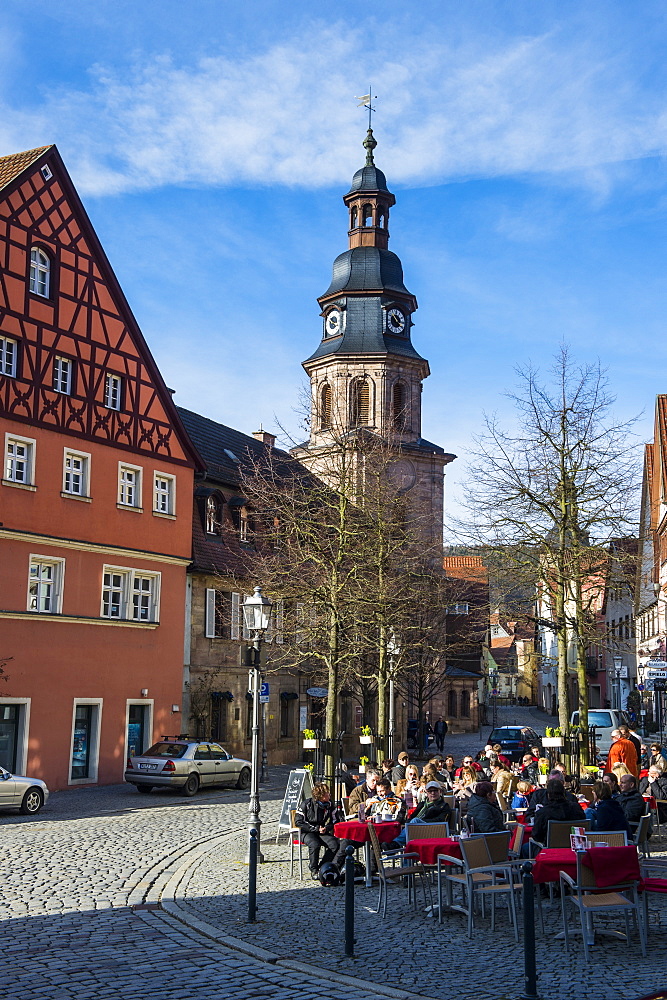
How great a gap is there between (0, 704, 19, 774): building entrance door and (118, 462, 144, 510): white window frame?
6.86m

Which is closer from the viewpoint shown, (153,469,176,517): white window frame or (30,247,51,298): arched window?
(30,247,51,298): arched window

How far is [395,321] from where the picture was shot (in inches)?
2421

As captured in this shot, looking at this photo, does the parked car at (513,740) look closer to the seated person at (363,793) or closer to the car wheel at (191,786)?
the car wheel at (191,786)

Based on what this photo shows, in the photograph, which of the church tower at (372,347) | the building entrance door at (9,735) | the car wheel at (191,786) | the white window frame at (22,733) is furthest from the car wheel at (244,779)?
the church tower at (372,347)

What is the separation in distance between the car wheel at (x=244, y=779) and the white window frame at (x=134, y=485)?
8.25 metres

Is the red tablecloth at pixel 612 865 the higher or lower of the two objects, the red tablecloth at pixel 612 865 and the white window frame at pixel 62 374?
the lower

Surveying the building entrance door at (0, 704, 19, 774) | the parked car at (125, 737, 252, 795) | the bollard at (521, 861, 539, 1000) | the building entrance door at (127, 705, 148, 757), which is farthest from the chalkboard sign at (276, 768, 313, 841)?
the building entrance door at (127, 705, 148, 757)

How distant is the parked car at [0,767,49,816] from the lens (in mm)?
21328

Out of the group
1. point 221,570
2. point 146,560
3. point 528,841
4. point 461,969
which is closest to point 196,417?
point 221,570

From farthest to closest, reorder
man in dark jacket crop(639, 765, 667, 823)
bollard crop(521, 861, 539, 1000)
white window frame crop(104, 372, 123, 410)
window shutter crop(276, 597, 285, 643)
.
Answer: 1. white window frame crop(104, 372, 123, 410)
2. window shutter crop(276, 597, 285, 643)
3. man in dark jacket crop(639, 765, 667, 823)
4. bollard crop(521, 861, 539, 1000)

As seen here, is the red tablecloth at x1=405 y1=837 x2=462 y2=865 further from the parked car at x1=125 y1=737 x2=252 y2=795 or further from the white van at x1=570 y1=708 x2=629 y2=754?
the white van at x1=570 y1=708 x2=629 y2=754

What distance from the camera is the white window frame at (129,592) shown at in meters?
30.5

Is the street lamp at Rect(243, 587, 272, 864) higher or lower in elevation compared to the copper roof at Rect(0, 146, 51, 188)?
lower

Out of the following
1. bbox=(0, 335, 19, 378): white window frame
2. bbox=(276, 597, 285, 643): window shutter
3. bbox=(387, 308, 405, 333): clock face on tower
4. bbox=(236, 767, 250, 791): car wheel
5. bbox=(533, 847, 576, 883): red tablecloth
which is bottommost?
bbox=(236, 767, 250, 791): car wheel
